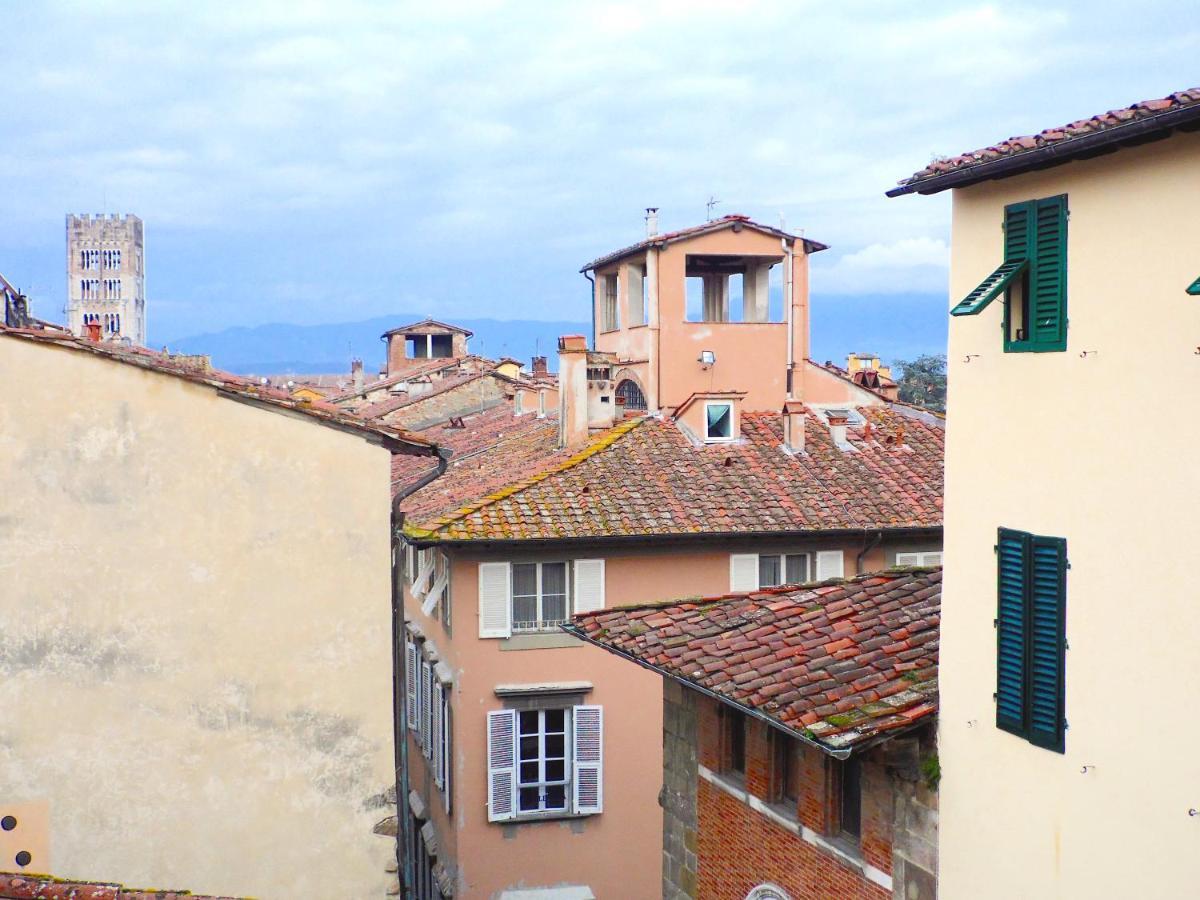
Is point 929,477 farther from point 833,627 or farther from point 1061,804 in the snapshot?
point 1061,804

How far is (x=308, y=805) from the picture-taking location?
1301 centimetres

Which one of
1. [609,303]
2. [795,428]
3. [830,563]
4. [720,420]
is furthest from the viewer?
[609,303]

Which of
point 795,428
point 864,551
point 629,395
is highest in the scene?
point 629,395

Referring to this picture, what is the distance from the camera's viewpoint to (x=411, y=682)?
84.2 ft

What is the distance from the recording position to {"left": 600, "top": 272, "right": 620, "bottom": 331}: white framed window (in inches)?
1259

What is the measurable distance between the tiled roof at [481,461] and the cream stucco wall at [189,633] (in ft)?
25.9

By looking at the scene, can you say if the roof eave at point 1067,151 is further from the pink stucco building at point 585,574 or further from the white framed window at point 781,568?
the white framed window at point 781,568

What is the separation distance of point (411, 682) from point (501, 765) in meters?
4.79

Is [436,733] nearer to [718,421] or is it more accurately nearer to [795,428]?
[718,421]

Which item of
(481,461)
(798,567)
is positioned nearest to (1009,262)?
(798,567)

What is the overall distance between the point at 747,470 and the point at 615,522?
336cm

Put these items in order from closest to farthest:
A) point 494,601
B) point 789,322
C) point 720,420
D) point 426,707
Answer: point 494,601, point 426,707, point 720,420, point 789,322

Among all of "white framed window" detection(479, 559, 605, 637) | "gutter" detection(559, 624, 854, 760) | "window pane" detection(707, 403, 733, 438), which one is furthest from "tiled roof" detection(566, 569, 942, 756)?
"window pane" detection(707, 403, 733, 438)

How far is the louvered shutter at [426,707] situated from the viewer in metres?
23.4
